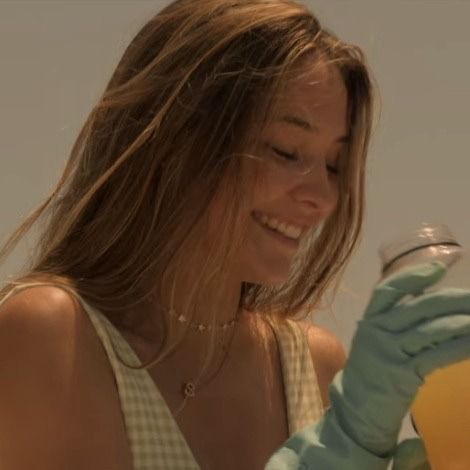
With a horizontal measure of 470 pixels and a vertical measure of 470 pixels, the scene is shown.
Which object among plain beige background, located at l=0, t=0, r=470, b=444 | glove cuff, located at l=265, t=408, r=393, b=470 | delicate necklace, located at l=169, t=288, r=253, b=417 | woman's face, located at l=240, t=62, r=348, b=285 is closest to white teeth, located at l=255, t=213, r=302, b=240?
woman's face, located at l=240, t=62, r=348, b=285

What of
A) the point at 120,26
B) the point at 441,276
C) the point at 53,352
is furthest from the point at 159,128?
the point at 120,26

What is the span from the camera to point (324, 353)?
1.12 meters

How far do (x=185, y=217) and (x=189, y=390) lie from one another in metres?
0.14

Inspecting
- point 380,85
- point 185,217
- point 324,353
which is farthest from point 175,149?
point 380,85

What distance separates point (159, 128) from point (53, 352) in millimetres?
206

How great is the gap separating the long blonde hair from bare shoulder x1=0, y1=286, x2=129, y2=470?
0.04m

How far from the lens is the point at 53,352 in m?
0.87

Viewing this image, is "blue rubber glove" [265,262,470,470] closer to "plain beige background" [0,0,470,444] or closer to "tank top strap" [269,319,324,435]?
"tank top strap" [269,319,324,435]

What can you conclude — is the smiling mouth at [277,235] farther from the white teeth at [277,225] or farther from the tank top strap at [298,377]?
the tank top strap at [298,377]

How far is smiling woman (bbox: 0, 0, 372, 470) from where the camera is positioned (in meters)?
0.89

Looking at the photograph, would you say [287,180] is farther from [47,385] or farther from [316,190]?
[47,385]

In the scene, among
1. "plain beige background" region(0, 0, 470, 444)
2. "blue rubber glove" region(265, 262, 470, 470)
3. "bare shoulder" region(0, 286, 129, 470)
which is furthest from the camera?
"plain beige background" region(0, 0, 470, 444)

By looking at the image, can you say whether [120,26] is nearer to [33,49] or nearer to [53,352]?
[33,49]

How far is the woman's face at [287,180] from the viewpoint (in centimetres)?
93
